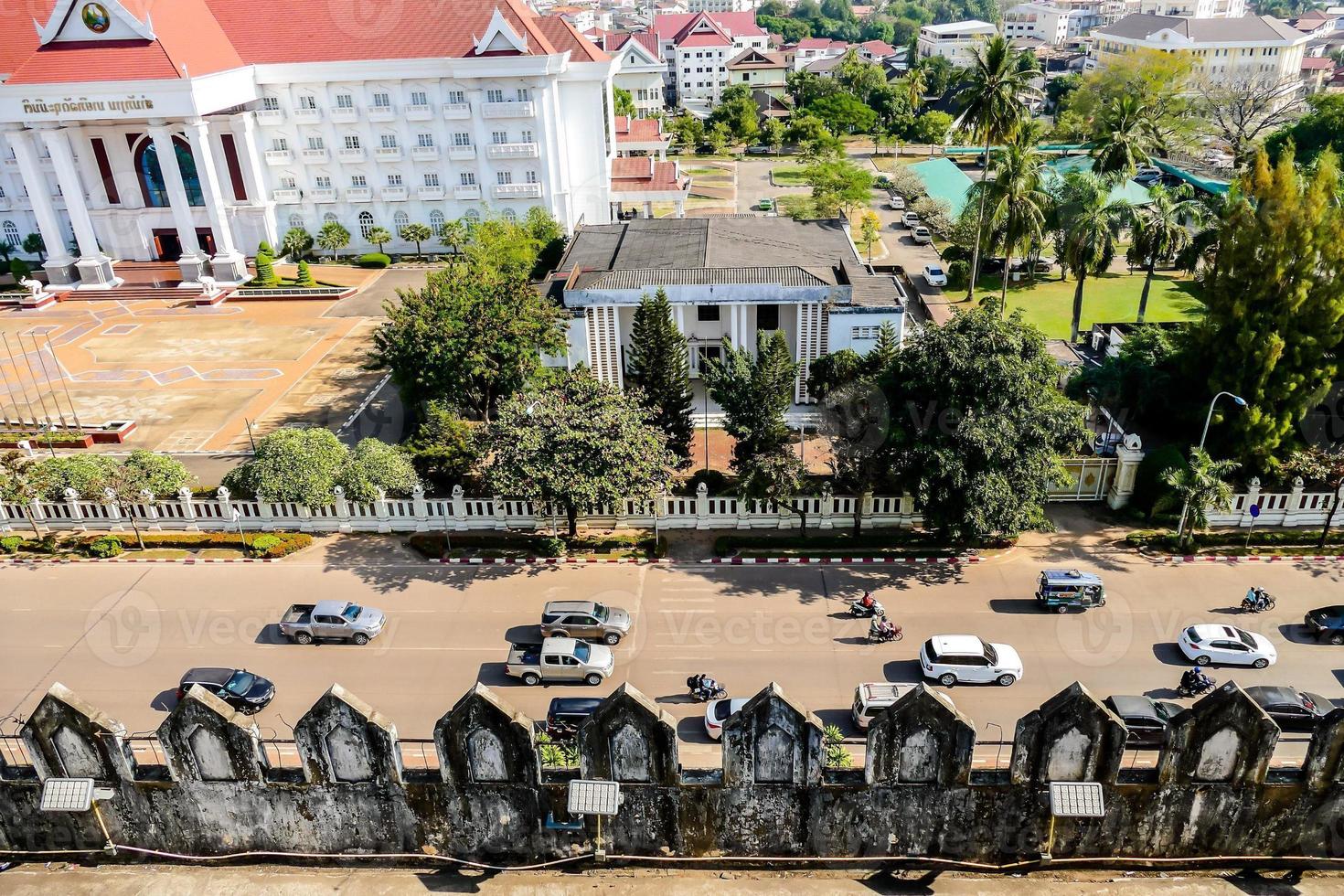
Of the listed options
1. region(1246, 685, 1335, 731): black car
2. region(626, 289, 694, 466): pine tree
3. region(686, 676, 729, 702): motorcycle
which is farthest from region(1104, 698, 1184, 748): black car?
region(626, 289, 694, 466): pine tree

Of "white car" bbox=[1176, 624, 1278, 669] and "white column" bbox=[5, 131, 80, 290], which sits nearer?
"white car" bbox=[1176, 624, 1278, 669]

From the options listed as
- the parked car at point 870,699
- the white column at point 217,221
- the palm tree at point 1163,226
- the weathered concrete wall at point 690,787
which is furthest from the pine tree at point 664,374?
the white column at point 217,221

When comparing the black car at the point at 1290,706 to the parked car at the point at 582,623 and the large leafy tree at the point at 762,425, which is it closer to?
the large leafy tree at the point at 762,425

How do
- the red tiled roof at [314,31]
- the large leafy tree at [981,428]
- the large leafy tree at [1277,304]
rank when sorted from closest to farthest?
the large leafy tree at [981,428] → the large leafy tree at [1277,304] → the red tiled roof at [314,31]

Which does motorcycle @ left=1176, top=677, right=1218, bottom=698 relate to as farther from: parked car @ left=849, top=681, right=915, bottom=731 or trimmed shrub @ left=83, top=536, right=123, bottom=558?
trimmed shrub @ left=83, top=536, right=123, bottom=558

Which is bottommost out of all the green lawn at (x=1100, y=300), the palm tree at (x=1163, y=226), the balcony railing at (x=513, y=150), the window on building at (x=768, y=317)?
the green lawn at (x=1100, y=300)

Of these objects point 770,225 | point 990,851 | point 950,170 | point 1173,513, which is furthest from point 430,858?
point 950,170
